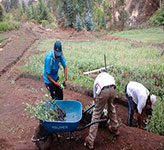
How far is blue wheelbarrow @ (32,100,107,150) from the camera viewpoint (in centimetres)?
285

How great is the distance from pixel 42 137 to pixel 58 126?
427 mm

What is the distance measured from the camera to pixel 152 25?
25188 millimetres

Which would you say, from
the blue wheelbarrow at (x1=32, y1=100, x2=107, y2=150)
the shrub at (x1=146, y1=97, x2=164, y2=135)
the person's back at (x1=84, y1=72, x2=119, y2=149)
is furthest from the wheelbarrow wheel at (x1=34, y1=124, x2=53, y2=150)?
the shrub at (x1=146, y1=97, x2=164, y2=135)

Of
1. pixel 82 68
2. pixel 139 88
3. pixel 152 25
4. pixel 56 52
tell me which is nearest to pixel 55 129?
pixel 56 52

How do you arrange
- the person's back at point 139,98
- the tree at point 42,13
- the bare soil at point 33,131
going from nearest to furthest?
the bare soil at point 33,131 < the person's back at point 139,98 < the tree at point 42,13

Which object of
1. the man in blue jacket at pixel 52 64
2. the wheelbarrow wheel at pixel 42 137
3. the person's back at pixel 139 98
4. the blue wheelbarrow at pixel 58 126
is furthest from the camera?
the person's back at pixel 139 98

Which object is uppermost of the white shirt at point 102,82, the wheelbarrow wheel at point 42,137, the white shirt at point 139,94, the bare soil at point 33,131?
the white shirt at point 102,82

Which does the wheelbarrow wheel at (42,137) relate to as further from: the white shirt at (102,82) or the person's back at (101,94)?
the white shirt at (102,82)

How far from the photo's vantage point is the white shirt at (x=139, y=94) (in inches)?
148

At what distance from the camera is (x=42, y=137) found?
3061 millimetres

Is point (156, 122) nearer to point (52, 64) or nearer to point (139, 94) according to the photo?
point (139, 94)

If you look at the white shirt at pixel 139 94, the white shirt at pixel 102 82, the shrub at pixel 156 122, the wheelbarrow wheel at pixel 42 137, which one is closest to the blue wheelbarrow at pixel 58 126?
the wheelbarrow wheel at pixel 42 137

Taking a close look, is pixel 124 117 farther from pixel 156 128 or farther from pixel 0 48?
pixel 0 48

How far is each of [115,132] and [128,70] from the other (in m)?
3.85
